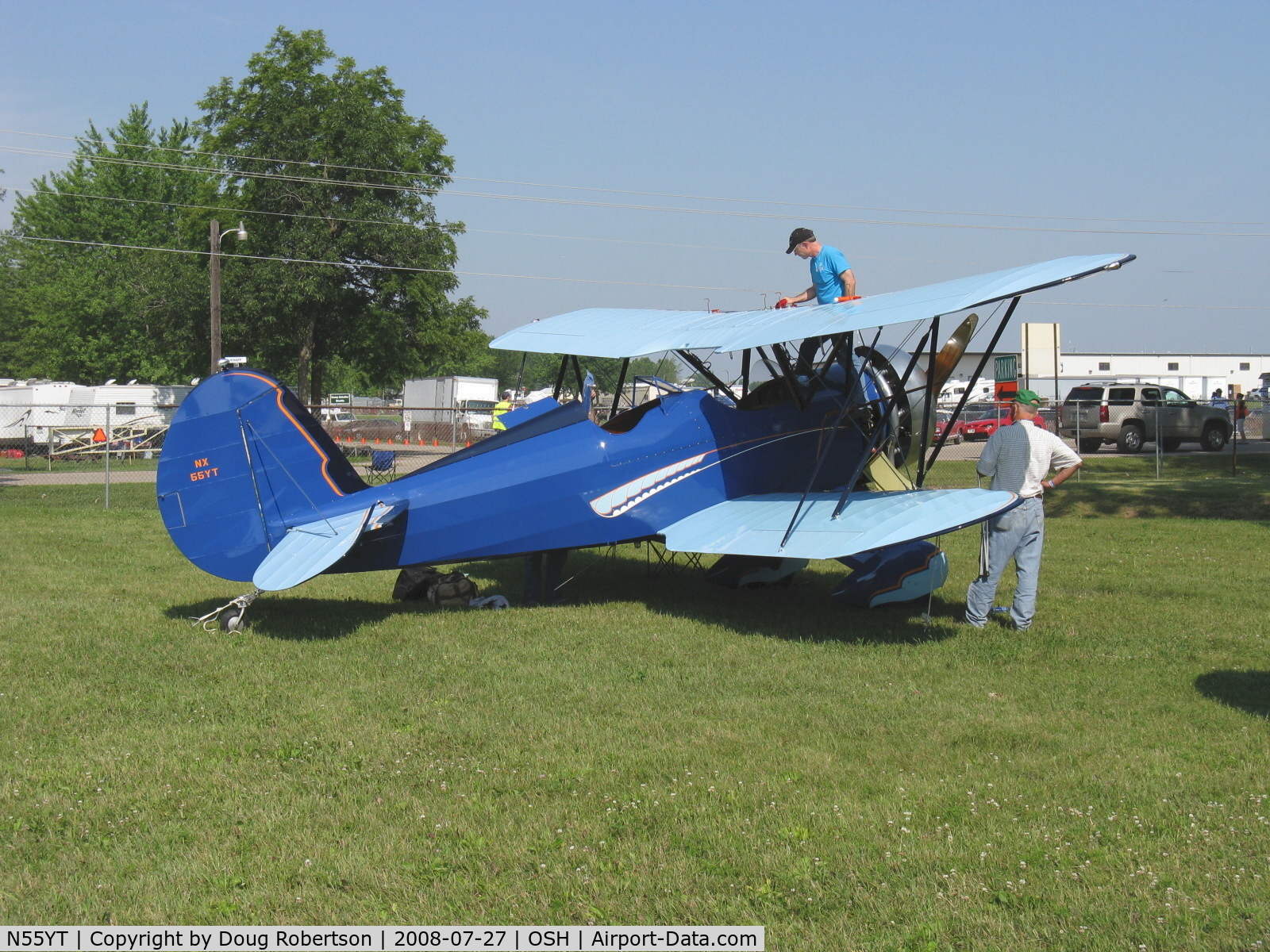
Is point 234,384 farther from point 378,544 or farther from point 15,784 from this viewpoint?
point 15,784

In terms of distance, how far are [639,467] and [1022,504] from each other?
2.96 meters

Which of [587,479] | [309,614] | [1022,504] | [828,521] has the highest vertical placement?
[587,479]

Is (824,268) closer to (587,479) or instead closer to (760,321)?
(760,321)

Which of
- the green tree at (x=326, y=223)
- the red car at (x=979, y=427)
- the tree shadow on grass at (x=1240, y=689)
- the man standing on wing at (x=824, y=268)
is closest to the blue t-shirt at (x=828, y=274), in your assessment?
the man standing on wing at (x=824, y=268)

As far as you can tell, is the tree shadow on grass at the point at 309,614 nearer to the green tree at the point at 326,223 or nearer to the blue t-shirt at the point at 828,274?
the blue t-shirt at the point at 828,274

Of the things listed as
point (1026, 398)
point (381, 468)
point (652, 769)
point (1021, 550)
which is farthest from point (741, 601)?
point (381, 468)

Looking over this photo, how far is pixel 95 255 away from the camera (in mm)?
50906

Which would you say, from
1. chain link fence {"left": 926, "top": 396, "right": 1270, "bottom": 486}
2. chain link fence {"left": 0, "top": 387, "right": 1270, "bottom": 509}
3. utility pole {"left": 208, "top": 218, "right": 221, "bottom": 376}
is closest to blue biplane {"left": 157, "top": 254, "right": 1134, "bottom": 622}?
chain link fence {"left": 0, "top": 387, "right": 1270, "bottom": 509}

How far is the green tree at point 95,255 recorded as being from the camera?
4641 cm

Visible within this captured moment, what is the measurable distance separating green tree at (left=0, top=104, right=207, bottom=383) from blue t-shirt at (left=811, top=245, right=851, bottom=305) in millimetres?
35550

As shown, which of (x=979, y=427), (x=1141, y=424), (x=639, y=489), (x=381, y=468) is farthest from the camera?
(x=979, y=427)

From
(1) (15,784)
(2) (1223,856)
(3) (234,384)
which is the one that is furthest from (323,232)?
(2) (1223,856)

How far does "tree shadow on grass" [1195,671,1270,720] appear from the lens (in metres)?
5.72

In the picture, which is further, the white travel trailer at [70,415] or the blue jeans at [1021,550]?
the white travel trailer at [70,415]
